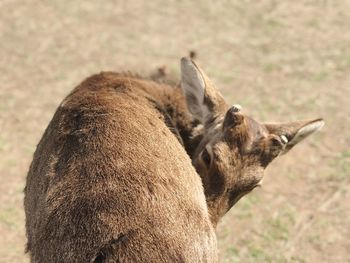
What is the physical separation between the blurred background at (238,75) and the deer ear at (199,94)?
3.84 ft

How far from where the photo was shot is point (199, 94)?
18.6 feet

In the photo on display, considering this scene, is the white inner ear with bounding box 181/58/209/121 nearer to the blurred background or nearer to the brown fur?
the brown fur

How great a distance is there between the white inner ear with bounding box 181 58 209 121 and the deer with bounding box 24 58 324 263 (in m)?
0.01

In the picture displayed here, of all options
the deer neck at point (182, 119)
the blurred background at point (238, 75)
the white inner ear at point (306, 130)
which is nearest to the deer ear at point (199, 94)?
the deer neck at point (182, 119)

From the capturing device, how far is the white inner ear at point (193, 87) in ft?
18.3

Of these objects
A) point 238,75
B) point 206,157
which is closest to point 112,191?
point 206,157

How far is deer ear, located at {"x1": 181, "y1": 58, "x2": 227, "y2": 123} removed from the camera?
5598mm

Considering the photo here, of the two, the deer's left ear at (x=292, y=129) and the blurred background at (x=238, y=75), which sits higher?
the deer's left ear at (x=292, y=129)

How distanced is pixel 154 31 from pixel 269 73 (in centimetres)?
238

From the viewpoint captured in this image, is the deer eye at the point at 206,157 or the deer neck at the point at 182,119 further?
the deer neck at the point at 182,119

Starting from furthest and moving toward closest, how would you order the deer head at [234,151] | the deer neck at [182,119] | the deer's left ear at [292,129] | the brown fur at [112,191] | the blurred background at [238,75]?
the blurred background at [238,75]
the deer neck at [182,119]
the deer's left ear at [292,129]
the deer head at [234,151]
the brown fur at [112,191]

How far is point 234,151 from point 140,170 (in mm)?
1143

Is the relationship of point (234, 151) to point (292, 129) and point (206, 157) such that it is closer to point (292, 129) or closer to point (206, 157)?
point (206, 157)

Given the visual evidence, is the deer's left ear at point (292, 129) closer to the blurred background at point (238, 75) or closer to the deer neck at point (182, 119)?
the deer neck at point (182, 119)
